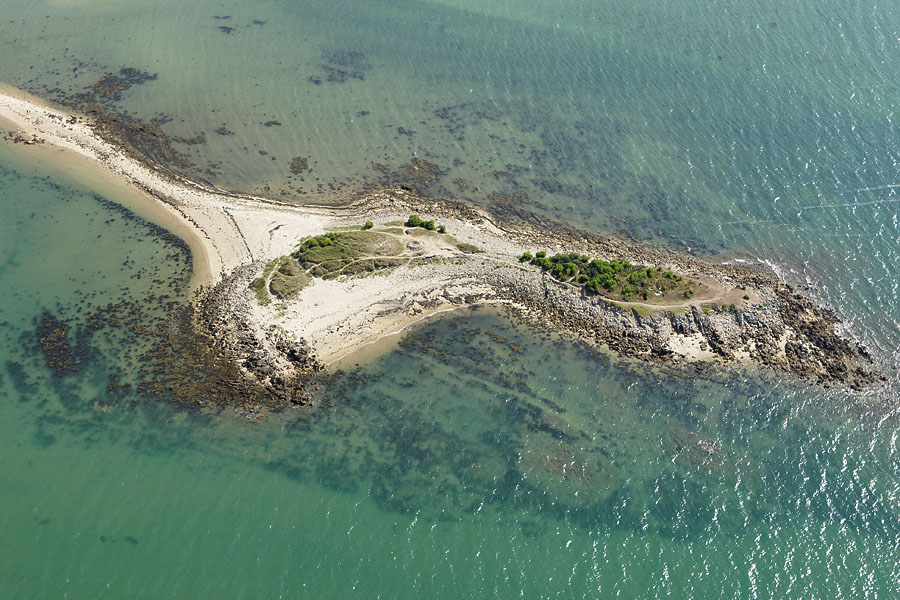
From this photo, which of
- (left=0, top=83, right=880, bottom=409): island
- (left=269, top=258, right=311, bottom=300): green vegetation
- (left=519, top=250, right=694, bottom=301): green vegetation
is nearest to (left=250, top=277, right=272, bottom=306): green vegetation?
(left=0, top=83, right=880, bottom=409): island

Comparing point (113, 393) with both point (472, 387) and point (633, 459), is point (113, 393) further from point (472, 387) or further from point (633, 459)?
point (633, 459)

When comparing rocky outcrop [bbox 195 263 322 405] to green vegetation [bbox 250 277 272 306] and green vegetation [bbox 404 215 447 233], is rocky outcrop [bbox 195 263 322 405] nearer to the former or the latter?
green vegetation [bbox 250 277 272 306]

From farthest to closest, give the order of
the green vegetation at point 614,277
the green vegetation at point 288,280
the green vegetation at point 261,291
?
1. the green vegetation at point 614,277
2. the green vegetation at point 288,280
3. the green vegetation at point 261,291

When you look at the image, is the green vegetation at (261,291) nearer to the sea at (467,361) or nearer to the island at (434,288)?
the island at (434,288)

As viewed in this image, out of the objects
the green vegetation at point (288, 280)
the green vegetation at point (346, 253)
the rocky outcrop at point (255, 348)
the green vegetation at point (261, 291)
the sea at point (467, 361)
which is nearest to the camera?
the sea at point (467, 361)

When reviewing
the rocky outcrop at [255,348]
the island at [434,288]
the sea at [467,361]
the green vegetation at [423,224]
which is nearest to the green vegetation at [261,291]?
the island at [434,288]

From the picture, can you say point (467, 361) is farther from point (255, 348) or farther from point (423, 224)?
point (255, 348)
